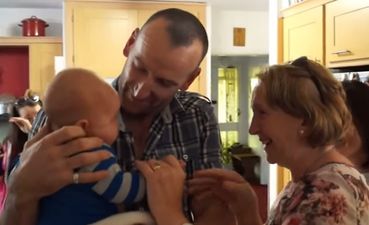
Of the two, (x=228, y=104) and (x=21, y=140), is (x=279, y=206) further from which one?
(x=228, y=104)

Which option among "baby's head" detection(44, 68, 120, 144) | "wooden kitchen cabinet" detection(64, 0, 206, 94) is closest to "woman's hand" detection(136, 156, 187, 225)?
"baby's head" detection(44, 68, 120, 144)

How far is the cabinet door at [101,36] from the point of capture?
14.2ft

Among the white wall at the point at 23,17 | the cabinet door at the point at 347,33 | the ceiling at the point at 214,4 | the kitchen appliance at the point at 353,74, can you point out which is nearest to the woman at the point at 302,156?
the kitchen appliance at the point at 353,74

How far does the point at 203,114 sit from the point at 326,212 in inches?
14.0

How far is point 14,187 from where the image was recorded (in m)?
0.93

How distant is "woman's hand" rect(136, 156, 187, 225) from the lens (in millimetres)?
946

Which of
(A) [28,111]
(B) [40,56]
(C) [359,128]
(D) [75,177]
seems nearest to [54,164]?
(D) [75,177]

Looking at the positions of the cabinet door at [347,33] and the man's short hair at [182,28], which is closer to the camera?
the man's short hair at [182,28]

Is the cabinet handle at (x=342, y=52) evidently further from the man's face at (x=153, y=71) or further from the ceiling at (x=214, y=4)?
the ceiling at (x=214, y=4)

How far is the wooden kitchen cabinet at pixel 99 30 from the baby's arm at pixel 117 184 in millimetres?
3450

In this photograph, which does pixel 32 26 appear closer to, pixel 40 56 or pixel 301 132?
pixel 40 56

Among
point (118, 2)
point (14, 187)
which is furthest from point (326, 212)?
point (118, 2)

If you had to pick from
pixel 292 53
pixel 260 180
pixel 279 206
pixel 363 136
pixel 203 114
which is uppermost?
pixel 292 53

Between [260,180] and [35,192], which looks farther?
[260,180]
